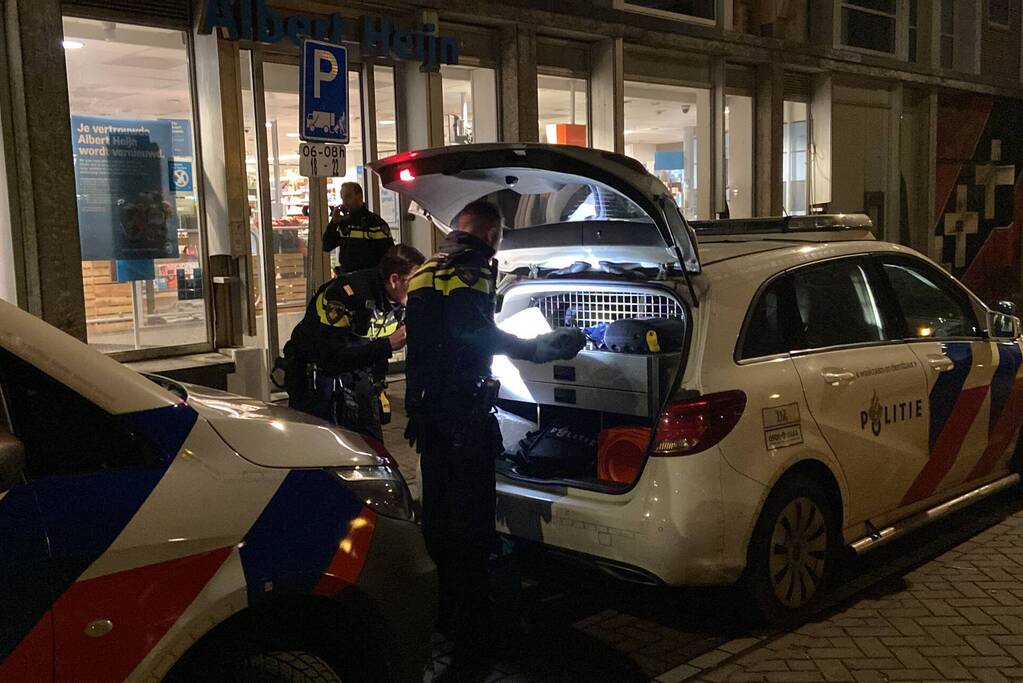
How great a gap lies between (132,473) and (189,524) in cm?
19

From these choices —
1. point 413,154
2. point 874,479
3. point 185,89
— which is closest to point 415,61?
point 185,89

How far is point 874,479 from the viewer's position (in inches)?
184

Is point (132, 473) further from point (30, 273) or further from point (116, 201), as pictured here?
point (116, 201)

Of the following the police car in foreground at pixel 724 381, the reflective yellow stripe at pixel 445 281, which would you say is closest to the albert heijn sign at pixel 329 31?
the police car in foreground at pixel 724 381

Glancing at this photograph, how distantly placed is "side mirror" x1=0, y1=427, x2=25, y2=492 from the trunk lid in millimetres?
2285

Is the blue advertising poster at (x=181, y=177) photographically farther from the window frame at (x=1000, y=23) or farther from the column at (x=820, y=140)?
the window frame at (x=1000, y=23)

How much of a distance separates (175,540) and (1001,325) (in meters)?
4.75

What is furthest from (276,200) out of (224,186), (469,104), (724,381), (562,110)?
(724,381)

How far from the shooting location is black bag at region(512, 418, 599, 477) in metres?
4.64

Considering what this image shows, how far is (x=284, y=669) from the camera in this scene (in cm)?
264

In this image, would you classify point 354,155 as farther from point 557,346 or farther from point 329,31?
point 557,346

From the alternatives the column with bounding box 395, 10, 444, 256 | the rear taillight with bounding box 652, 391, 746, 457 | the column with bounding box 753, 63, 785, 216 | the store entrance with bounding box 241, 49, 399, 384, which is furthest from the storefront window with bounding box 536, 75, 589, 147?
the rear taillight with bounding box 652, 391, 746, 457

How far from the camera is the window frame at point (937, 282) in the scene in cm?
498

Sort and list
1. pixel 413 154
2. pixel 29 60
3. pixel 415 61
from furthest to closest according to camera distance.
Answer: pixel 415 61 → pixel 29 60 → pixel 413 154
